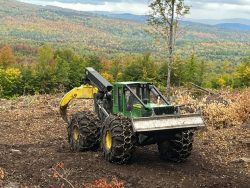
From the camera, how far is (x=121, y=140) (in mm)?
9938

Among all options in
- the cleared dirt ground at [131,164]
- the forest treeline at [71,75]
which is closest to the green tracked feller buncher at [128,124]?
the cleared dirt ground at [131,164]

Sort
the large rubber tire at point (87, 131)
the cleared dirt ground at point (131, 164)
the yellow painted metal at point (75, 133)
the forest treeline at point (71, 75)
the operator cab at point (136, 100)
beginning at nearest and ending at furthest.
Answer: the cleared dirt ground at point (131, 164)
the operator cab at point (136, 100)
the large rubber tire at point (87, 131)
the yellow painted metal at point (75, 133)
the forest treeline at point (71, 75)

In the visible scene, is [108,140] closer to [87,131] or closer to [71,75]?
[87,131]

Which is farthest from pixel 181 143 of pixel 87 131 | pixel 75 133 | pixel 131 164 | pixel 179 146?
pixel 75 133

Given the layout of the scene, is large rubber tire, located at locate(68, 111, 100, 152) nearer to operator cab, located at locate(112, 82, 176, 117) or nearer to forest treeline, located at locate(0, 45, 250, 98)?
operator cab, located at locate(112, 82, 176, 117)

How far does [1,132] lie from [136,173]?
7.46m

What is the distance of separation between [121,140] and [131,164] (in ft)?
2.49

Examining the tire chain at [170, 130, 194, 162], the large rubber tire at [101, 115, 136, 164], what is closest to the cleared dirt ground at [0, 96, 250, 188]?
the large rubber tire at [101, 115, 136, 164]

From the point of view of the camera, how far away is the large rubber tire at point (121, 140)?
9938 millimetres

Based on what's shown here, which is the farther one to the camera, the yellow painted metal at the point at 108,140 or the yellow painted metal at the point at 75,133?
the yellow painted metal at the point at 75,133

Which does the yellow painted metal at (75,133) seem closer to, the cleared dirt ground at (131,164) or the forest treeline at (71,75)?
the cleared dirt ground at (131,164)

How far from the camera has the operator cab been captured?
10352 millimetres

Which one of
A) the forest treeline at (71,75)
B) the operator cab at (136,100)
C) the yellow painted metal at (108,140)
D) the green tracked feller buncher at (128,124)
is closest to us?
the green tracked feller buncher at (128,124)

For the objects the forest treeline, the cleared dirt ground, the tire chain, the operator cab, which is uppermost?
the operator cab
